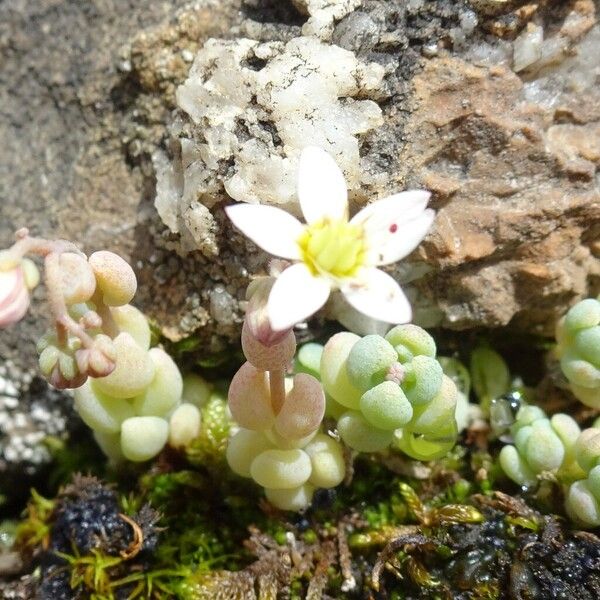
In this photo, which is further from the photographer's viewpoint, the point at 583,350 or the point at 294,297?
the point at 583,350

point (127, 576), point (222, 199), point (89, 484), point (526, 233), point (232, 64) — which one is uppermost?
point (232, 64)

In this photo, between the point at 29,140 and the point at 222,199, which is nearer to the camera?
the point at 222,199

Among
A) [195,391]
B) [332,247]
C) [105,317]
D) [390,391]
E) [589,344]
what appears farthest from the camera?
[195,391]

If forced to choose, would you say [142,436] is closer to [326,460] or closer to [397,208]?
[326,460]

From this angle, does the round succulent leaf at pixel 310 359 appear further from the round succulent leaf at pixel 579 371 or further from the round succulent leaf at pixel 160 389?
the round succulent leaf at pixel 579 371

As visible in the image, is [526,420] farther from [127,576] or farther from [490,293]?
[127,576]

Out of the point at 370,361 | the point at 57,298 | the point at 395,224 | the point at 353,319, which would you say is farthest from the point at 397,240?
the point at 57,298

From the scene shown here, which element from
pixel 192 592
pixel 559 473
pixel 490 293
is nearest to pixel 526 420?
pixel 559 473
